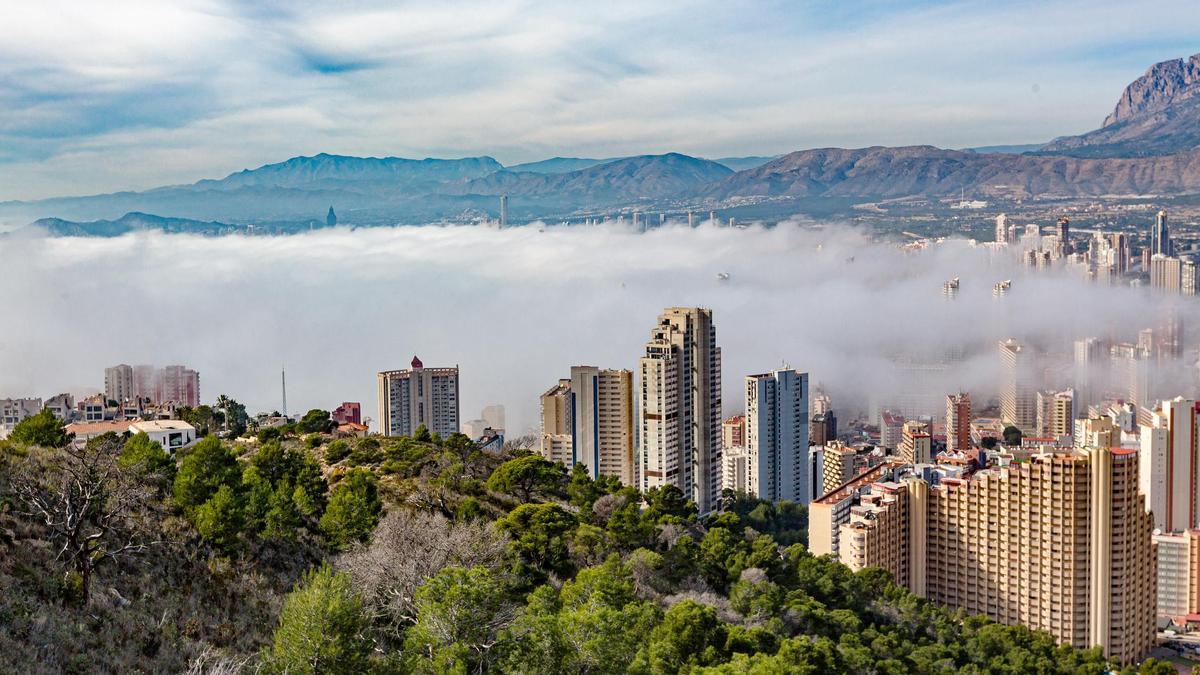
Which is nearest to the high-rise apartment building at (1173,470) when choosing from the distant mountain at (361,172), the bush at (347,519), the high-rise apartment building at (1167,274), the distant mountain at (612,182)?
the bush at (347,519)

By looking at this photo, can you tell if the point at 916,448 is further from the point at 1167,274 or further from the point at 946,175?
the point at 946,175

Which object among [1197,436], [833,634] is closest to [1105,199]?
[1197,436]

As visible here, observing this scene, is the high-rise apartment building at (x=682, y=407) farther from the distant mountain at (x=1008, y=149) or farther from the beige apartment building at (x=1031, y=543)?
the distant mountain at (x=1008, y=149)

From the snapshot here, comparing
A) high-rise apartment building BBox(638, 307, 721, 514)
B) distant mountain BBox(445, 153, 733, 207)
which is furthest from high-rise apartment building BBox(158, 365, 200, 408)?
distant mountain BBox(445, 153, 733, 207)

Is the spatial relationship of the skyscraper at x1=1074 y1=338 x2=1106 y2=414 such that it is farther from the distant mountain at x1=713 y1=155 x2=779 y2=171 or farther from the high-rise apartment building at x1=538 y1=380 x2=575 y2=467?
the distant mountain at x1=713 y1=155 x2=779 y2=171

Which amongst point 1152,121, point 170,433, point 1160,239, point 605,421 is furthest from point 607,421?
point 1152,121

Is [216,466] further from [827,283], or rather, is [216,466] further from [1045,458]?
[827,283]
